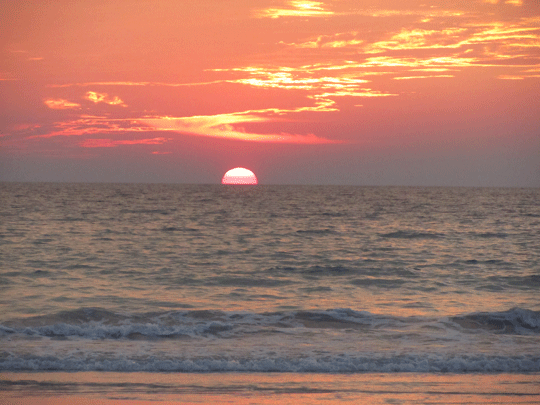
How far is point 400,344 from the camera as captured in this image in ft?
42.0

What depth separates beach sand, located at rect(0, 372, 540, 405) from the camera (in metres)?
8.93

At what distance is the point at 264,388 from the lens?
9.65 m

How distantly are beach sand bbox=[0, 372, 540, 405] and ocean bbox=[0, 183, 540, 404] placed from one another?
45 millimetres

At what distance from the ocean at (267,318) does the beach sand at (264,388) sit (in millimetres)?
45

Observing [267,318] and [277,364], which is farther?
[267,318]

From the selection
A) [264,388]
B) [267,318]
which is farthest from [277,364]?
[267,318]

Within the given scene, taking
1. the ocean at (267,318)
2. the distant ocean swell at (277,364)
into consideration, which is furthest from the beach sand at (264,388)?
the distant ocean swell at (277,364)

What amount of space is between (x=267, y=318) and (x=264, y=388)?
570 cm

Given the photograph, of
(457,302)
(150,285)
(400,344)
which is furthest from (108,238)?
(400,344)

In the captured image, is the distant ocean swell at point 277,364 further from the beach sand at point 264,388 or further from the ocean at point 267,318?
the beach sand at point 264,388

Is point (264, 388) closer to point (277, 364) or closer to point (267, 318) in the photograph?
point (277, 364)

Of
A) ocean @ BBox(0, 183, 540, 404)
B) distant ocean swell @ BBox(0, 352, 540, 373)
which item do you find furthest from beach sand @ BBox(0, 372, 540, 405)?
distant ocean swell @ BBox(0, 352, 540, 373)

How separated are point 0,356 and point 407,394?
25.4 ft

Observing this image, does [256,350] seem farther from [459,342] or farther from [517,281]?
[517,281]
